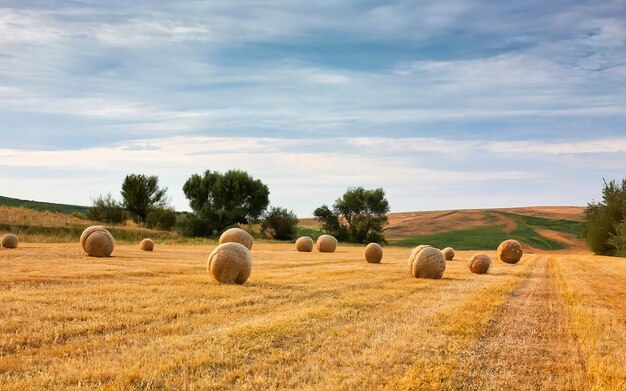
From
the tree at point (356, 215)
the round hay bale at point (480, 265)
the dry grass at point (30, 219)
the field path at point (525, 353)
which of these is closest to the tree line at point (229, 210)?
the tree at point (356, 215)

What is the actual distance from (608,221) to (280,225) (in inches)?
1224

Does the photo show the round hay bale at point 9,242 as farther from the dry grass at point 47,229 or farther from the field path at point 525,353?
the field path at point 525,353

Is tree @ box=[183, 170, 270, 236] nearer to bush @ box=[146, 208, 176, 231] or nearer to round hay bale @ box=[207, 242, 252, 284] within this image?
bush @ box=[146, 208, 176, 231]

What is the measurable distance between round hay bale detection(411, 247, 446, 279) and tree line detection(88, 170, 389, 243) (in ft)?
140

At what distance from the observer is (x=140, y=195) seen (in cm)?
5772

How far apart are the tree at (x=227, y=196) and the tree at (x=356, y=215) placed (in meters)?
7.68

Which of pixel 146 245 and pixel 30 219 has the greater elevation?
pixel 30 219

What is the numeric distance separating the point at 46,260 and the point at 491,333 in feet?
56.2

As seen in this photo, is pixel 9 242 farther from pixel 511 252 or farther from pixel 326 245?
pixel 511 252

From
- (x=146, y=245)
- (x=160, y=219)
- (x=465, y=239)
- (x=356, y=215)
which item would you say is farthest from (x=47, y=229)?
(x=465, y=239)

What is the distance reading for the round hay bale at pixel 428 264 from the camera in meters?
18.0

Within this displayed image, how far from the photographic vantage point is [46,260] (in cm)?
2097

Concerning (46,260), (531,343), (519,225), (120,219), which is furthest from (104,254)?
(519,225)

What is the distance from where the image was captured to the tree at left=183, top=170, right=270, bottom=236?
6116cm
